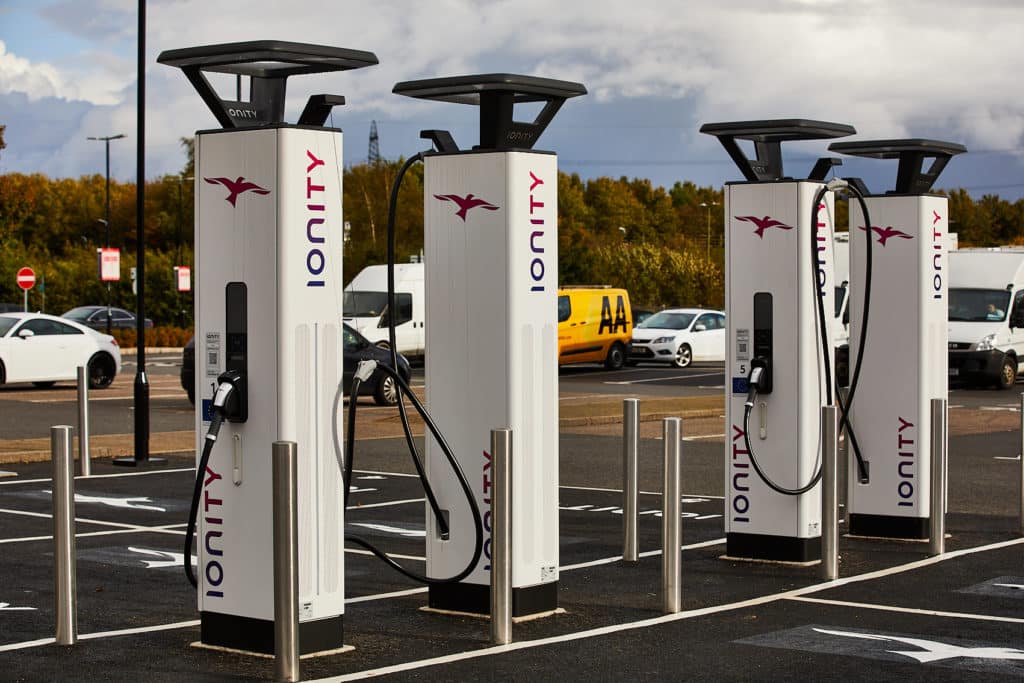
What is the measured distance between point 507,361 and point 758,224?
281 centimetres

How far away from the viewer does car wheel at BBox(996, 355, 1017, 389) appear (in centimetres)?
3083

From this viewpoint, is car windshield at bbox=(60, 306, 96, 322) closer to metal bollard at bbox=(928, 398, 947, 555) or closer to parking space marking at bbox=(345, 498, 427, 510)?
parking space marking at bbox=(345, 498, 427, 510)

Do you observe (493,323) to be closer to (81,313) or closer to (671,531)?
(671,531)

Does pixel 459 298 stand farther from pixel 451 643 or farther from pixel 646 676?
pixel 646 676

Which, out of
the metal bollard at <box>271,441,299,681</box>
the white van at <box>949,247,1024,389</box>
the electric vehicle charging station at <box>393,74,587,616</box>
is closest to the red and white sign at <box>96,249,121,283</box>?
the white van at <box>949,247,1024,389</box>

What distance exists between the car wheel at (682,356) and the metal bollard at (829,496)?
98.1ft

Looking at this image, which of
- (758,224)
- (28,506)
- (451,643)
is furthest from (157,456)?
(451,643)

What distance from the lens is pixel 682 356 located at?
3966cm

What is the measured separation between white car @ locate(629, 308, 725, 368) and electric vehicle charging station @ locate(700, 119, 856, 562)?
28.5 metres

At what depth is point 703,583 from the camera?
31.5 ft

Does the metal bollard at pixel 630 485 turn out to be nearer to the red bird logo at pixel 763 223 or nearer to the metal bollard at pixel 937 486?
the red bird logo at pixel 763 223

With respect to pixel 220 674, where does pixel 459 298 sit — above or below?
above

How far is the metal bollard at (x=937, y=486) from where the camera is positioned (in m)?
10.7

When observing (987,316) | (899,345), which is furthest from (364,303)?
(899,345)
